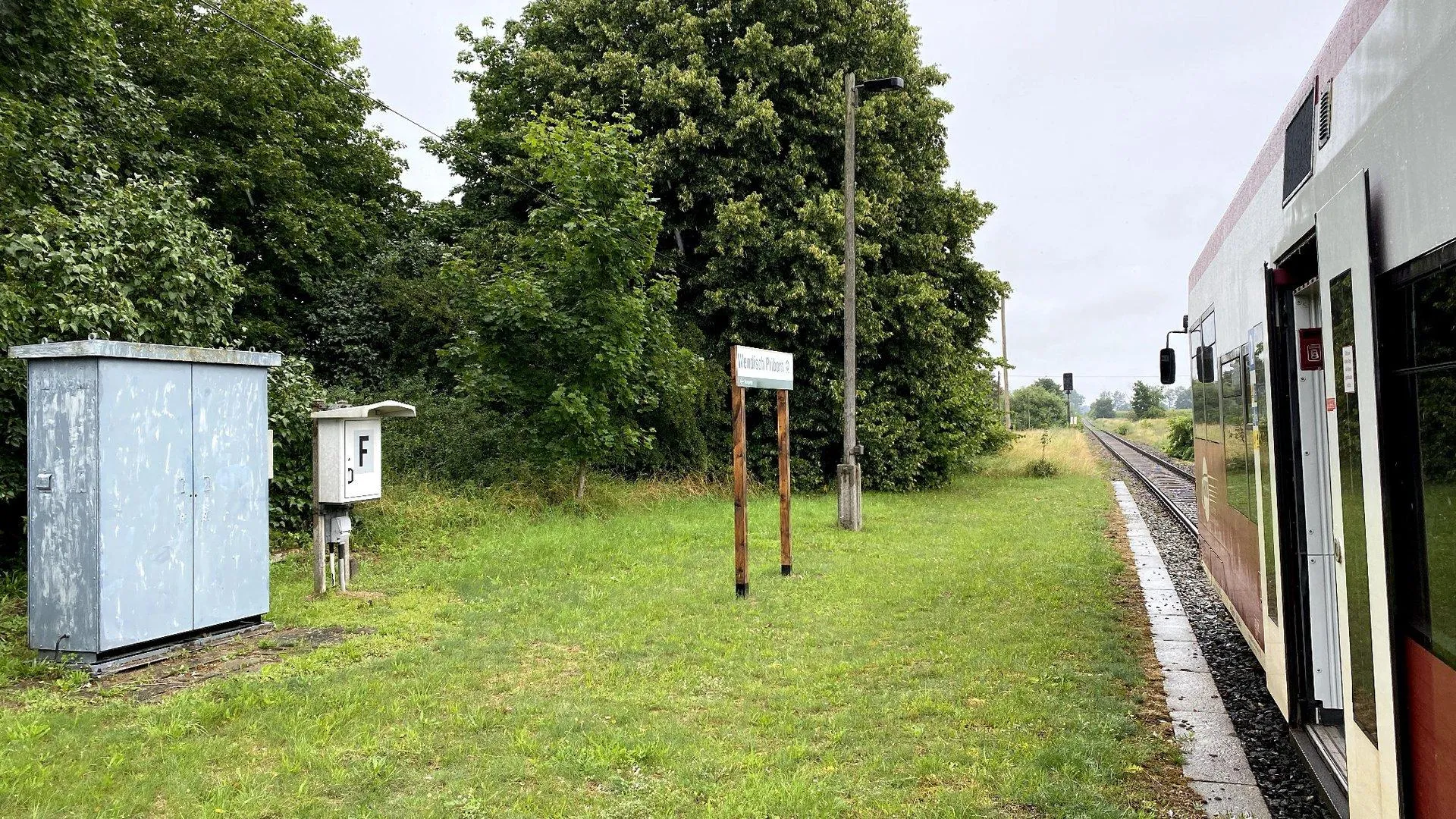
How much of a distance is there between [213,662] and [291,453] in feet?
19.0

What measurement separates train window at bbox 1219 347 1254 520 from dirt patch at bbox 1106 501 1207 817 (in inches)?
52.7

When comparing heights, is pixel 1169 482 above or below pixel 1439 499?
below

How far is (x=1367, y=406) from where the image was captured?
10.1ft

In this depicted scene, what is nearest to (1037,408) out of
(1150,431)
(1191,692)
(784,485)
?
(1150,431)

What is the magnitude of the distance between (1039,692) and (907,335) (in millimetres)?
15744

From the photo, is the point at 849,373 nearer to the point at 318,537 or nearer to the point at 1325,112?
the point at 318,537

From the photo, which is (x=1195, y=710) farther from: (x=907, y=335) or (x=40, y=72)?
(x=907, y=335)

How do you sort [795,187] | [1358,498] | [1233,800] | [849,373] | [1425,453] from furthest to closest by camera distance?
[795,187] < [849,373] < [1233,800] < [1358,498] < [1425,453]

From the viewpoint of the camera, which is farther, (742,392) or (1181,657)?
(742,392)

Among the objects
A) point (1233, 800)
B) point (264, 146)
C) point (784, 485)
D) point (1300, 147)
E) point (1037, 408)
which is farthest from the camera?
point (1037, 408)

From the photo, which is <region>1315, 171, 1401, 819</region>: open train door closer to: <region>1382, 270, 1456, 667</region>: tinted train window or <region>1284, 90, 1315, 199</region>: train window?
<region>1382, 270, 1456, 667</region>: tinted train window

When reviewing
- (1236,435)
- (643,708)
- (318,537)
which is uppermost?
(1236,435)

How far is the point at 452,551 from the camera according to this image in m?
12.0

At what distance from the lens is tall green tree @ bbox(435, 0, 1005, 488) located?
1994 centimetres
